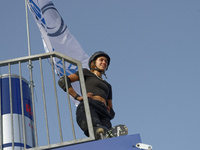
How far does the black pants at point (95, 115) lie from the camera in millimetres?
4684

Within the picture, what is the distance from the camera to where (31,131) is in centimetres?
559

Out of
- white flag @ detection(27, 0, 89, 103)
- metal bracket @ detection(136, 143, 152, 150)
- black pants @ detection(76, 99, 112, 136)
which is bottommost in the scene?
metal bracket @ detection(136, 143, 152, 150)

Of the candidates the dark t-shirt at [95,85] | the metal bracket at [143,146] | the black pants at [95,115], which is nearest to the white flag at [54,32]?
the dark t-shirt at [95,85]

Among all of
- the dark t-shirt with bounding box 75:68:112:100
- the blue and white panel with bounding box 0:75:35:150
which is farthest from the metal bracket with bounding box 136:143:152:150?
the blue and white panel with bounding box 0:75:35:150

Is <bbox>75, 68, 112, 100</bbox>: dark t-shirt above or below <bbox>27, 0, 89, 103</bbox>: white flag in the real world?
below

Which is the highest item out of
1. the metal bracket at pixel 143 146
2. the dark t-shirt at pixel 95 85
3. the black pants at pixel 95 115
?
the dark t-shirt at pixel 95 85

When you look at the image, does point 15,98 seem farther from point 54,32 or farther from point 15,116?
point 54,32

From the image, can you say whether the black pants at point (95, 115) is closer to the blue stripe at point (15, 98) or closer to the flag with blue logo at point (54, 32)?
the blue stripe at point (15, 98)

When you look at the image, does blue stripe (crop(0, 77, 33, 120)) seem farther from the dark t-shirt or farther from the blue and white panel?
the dark t-shirt

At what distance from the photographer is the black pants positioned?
4.68 metres

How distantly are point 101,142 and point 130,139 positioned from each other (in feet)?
1.01

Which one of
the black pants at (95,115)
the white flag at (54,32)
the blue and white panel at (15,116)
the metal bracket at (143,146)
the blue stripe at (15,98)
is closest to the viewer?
the metal bracket at (143,146)

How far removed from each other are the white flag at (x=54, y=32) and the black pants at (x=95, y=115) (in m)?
5.35

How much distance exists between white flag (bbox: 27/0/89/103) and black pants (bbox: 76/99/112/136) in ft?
17.6
